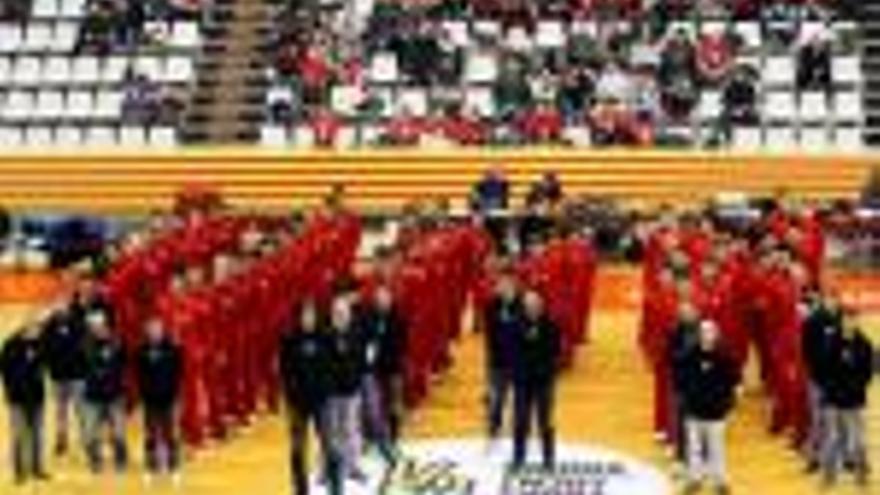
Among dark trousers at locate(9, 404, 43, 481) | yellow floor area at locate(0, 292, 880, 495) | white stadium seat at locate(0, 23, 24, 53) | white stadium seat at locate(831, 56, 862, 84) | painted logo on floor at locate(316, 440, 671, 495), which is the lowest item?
yellow floor area at locate(0, 292, 880, 495)

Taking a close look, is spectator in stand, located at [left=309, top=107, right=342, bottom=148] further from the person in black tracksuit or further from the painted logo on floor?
the person in black tracksuit

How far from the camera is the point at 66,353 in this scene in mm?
24344

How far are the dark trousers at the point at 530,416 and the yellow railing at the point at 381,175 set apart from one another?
43.2ft

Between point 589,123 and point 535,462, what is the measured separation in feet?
47.0

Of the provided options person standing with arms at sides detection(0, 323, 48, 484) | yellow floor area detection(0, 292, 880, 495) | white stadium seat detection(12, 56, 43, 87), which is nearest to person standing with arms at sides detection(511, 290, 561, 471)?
yellow floor area detection(0, 292, 880, 495)

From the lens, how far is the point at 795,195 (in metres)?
35.8

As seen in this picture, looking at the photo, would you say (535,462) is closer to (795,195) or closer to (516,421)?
(516,421)

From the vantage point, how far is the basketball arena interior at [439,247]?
23.7 metres

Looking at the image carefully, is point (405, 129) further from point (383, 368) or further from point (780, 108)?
point (383, 368)

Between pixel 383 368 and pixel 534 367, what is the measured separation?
1682 mm

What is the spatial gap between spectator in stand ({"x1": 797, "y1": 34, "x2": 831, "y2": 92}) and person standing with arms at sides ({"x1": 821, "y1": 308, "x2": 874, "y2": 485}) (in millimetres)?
15080

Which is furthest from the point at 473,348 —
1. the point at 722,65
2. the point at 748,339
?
the point at 722,65

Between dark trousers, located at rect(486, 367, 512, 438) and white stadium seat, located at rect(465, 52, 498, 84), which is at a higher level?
white stadium seat, located at rect(465, 52, 498, 84)

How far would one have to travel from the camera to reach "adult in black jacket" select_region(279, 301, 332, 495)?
22234 mm
